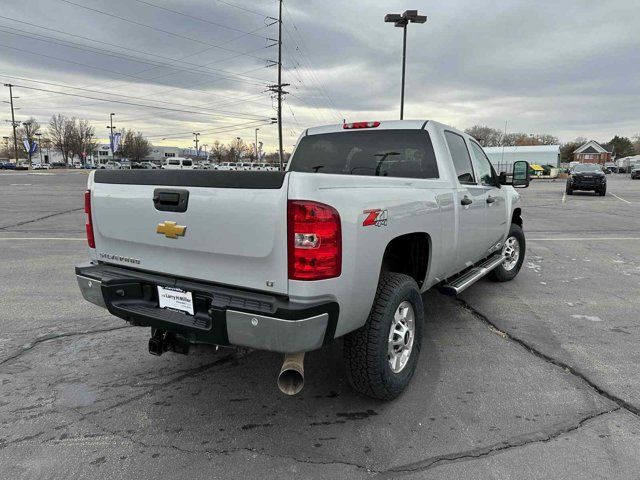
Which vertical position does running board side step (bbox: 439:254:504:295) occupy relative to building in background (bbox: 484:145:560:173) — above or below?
below

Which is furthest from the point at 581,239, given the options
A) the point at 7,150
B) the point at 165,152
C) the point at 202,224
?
the point at 7,150

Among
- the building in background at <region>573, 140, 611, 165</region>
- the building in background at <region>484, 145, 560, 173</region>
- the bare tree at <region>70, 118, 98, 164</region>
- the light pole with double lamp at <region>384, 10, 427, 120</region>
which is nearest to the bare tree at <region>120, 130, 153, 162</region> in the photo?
the bare tree at <region>70, 118, 98, 164</region>

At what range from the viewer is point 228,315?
2516 mm

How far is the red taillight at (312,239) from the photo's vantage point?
93.9 inches

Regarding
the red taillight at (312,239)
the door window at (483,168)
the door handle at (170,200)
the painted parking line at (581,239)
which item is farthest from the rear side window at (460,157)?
the painted parking line at (581,239)

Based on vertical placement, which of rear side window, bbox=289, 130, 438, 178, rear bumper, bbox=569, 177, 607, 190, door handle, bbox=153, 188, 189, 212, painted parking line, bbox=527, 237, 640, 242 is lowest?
painted parking line, bbox=527, 237, 640, 242

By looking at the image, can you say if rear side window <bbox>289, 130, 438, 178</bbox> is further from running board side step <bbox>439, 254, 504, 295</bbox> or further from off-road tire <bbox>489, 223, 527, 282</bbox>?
off-road tire <bbox>489, 223, 527, 282</bbox>

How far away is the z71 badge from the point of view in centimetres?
268

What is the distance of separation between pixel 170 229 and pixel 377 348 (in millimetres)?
1493

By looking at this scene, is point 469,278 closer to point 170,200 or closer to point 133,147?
point 170,200

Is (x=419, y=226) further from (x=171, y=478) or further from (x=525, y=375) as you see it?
(x=171, y=478)

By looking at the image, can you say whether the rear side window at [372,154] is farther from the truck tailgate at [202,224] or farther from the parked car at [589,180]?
the parked car at [589,180]

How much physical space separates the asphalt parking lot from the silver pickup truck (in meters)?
0.40

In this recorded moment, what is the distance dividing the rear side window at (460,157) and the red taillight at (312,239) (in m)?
2.29
